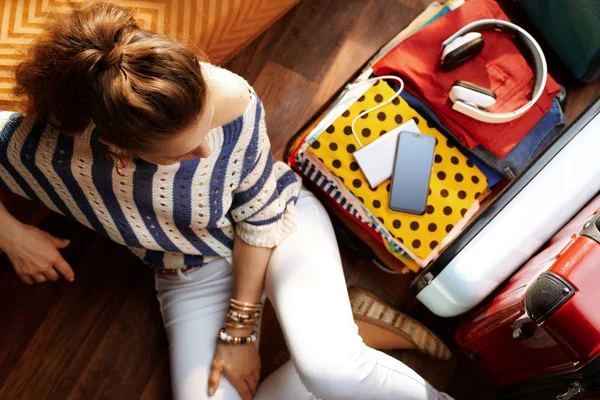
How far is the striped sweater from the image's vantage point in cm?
86

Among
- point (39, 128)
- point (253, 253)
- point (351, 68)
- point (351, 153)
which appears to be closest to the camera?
point (39, 128)

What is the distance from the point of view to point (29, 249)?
3.18 feet

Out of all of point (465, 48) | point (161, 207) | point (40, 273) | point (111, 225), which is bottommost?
point (40, 273)

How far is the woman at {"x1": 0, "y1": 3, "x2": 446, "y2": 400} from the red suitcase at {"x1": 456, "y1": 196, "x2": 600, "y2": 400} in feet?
0.61

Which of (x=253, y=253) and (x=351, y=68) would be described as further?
(x=351, y=68)

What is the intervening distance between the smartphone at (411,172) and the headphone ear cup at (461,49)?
0.17 metres

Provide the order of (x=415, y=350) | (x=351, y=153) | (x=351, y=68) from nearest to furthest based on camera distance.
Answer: (x=351, y=153) → (x=415, y=350) → (x=351, y=68)

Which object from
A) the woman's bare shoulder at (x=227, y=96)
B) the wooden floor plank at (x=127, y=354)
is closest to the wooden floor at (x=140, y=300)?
the wooden floor plank at (x=127, y=354)

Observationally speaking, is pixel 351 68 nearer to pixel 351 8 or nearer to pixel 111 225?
pixel 351 8

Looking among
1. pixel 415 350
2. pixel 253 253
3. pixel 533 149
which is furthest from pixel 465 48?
pixel 415 350

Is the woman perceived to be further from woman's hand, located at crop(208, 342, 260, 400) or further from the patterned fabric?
the patterned fabric

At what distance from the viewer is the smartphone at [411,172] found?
1.18 metres

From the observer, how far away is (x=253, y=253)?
107 centimetres

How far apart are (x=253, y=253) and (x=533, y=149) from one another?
70 cm
